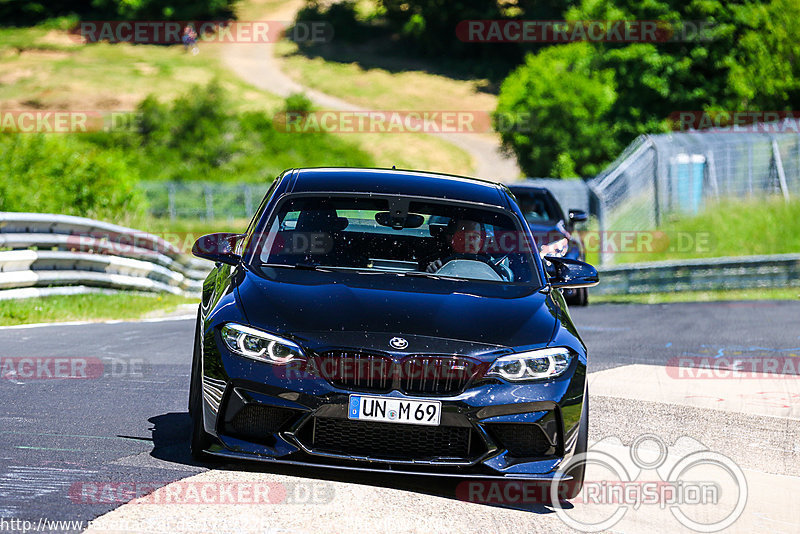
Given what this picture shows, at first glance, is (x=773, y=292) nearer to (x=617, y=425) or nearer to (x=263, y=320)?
(x=617, y=425)

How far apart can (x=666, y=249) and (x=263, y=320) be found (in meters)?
24.5

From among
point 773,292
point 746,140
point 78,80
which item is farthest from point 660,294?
point 78,80

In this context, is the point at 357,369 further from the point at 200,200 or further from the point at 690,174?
the point at 200,200

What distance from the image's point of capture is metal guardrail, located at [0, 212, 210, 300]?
14.0m

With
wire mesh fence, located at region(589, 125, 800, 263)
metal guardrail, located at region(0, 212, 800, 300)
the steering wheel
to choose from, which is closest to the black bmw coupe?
the steering wheel

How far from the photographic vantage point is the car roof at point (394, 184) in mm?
7398

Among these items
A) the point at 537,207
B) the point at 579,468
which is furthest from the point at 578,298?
the point at 579,468

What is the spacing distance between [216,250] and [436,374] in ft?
5.85

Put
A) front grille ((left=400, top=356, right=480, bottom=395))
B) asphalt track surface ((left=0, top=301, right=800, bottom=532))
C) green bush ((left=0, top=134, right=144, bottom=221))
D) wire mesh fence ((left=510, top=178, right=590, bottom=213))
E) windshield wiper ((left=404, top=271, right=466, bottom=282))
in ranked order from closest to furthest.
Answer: asphalt track surface ((left=0, top=301, right=800, bottom=532)), front grille ((left=400, top=356, right=480, bottom=395)), windshield wiper ((left=404, top=271, right=466, bottom=282)), green bush ((left=0, top=134, right=144, bottom=221)), wire mesh fence ((left=510, top=178, right=590, bottom=213))

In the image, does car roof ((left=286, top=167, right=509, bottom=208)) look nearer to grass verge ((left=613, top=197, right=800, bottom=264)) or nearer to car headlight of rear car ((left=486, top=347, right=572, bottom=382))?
car headlight of rear car ((left=486, top=347, right=572, bottom=382))

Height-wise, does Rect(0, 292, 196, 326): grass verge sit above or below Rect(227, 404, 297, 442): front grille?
below

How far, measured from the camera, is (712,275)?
2322cm

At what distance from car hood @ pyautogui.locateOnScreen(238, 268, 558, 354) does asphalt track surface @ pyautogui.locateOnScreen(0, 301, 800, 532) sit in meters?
0.72

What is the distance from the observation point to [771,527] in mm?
5895
